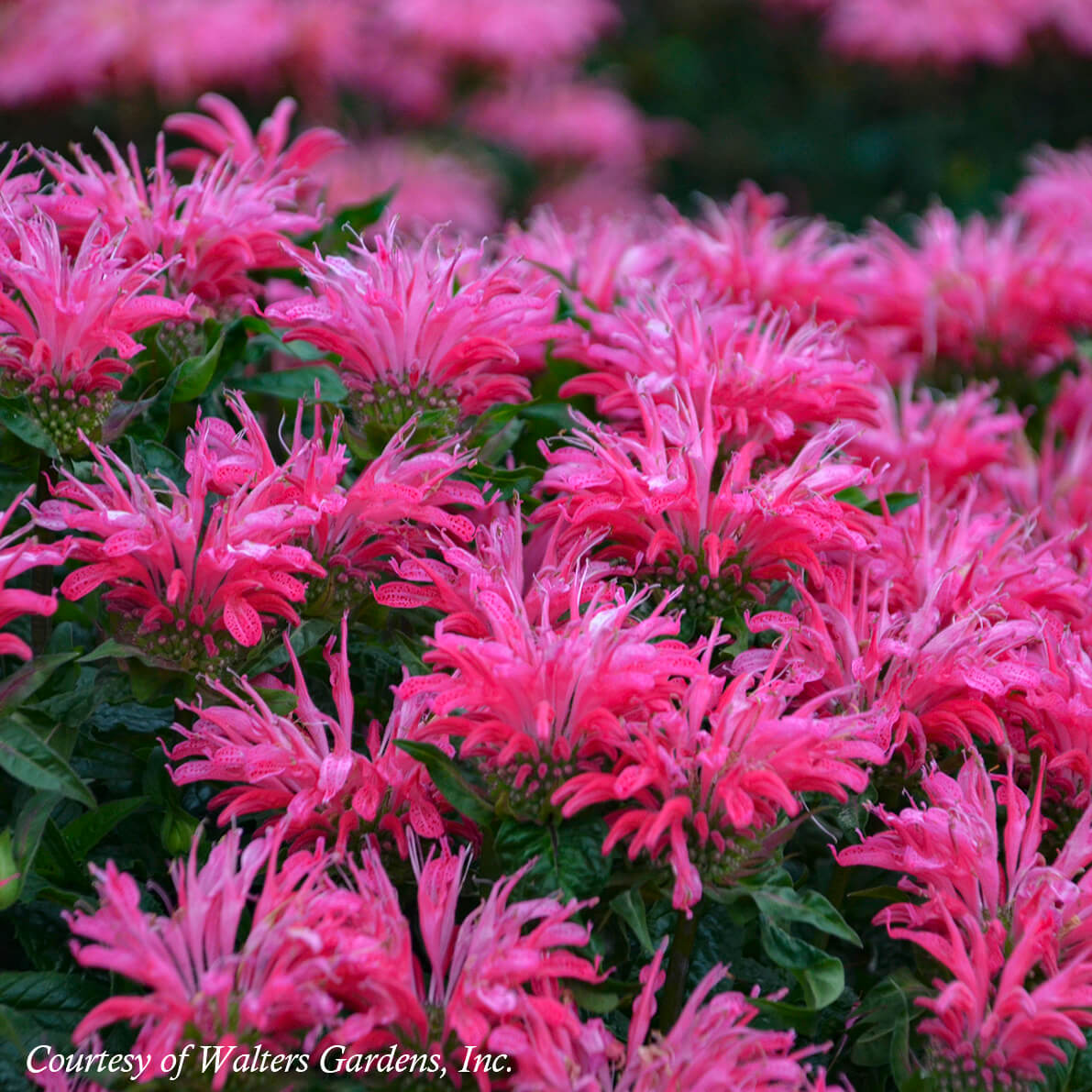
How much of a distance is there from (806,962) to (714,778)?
5.4 inches

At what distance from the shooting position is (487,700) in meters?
0.76

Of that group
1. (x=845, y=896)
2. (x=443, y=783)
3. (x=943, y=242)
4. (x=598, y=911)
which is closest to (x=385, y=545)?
(x=443, y=783)

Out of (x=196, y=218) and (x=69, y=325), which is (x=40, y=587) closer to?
(x=69, y=325)

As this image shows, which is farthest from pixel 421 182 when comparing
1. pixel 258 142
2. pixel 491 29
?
pixel 258 142

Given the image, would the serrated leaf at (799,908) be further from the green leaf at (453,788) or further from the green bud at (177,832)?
the green bud at (177,832)

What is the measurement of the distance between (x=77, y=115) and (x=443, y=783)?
296cm

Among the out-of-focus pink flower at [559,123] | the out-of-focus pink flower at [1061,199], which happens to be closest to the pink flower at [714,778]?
the out-of-focus pink flower at [1061,199]

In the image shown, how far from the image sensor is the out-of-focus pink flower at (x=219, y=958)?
672 millimetres

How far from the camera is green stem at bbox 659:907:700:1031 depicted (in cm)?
80

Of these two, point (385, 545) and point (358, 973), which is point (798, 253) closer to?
point (385, 545)

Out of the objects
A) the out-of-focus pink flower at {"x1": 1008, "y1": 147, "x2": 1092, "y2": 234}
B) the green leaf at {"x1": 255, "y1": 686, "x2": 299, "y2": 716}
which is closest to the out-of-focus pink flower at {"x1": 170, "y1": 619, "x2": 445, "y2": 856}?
the green leaf at {"x1": 255, "y1": 686, "x2": 299, "y2": 716}

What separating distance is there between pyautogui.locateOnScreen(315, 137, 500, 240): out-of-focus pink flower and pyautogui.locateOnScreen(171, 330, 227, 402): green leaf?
2.27 metres

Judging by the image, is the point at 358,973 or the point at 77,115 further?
the point at 77,115

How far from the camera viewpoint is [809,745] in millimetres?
779
